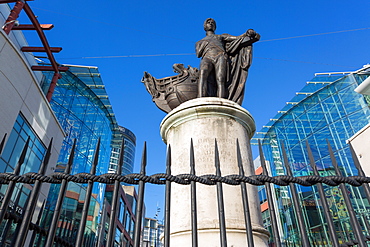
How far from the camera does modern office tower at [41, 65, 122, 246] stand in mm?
22125

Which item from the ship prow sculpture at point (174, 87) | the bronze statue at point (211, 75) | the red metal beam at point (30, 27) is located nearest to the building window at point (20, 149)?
the red metal beam at point (30, 27)

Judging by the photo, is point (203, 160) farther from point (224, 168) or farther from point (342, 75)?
point (342, 75)

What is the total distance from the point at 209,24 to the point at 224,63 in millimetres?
1074

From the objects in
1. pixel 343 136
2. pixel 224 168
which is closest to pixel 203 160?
pixel 224 168

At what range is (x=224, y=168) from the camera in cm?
332

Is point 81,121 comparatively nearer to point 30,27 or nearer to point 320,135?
point 30,27

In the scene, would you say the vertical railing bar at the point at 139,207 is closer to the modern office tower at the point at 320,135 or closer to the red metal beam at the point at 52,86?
the modern office tower at the point at 320,135

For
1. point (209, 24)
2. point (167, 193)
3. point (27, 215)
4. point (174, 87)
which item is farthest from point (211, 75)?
point (27, 215)

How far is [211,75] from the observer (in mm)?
4875

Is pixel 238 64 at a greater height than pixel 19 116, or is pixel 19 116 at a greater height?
pixel 19 116

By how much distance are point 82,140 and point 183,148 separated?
24397 millimetres

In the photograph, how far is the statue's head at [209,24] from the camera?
5.21m

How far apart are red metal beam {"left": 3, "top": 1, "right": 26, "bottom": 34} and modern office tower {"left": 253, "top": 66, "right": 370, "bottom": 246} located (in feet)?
57.3

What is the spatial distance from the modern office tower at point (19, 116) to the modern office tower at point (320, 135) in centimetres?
1477
